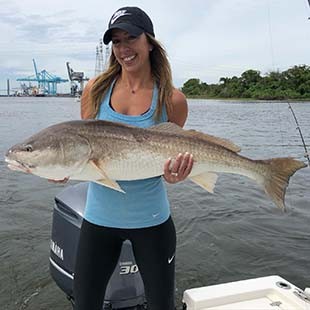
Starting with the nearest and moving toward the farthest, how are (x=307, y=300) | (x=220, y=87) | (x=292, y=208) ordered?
(x=307, y=300) < (x=292, y=208) < (x=220, y=87)

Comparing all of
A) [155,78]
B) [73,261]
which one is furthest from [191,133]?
[73,261]

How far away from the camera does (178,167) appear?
2.66m

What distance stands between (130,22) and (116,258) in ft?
5.25

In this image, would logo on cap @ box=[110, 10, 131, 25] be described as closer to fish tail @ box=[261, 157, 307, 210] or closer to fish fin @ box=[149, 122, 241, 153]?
fish fin @ box=[149, 122, 241, 153]

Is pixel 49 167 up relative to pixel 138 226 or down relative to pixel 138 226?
up

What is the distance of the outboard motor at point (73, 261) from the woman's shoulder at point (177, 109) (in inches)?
46.3

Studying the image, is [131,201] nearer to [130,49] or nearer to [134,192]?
[134,192]

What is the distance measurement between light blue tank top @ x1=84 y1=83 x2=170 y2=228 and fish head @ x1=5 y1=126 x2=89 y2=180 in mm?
300

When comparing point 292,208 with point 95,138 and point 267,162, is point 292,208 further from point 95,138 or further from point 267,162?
point 95,138

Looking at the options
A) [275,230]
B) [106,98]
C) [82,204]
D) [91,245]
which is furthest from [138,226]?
[275,230]

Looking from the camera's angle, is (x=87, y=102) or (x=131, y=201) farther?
(x=87, y=102)

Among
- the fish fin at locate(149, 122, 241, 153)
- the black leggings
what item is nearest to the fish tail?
the fish fin at locate(149, 122, 241, 153)

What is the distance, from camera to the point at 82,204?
3889mm

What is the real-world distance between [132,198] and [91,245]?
0.44 meters
